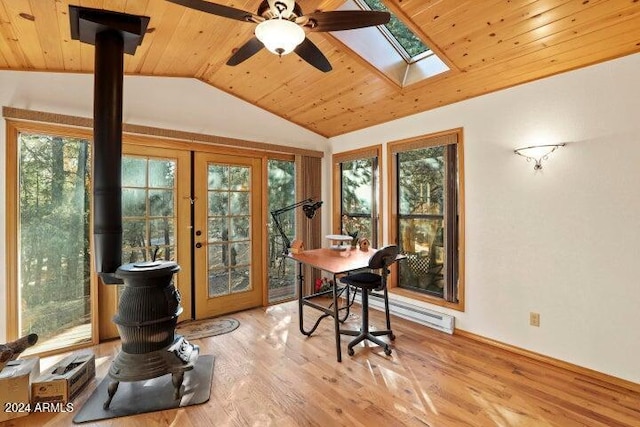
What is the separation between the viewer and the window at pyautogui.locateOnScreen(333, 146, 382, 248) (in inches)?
164

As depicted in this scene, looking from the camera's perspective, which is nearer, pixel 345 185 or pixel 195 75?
pixel 195 75

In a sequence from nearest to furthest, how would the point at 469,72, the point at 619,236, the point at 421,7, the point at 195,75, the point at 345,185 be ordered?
the point at 421,7 → the point at 619,236 → the point at 469,72 → the point at 195,75 → the point at 345,185

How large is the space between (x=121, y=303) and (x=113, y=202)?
0.69m

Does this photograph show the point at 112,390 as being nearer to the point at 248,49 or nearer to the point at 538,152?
the point at 248,49

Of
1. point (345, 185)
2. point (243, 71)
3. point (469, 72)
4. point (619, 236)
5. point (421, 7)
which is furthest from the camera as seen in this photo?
point (345, 185)

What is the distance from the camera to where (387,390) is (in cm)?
225

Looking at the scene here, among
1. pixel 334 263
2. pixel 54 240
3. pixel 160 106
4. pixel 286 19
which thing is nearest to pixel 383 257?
pixel 334 263

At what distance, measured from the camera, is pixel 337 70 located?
2986 millimetres

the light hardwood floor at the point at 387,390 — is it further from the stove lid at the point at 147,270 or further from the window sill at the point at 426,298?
the stove lid at the point at 147,270

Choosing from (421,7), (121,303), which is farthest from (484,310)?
(121,303)

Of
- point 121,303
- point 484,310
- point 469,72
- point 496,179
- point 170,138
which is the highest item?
point 469,72

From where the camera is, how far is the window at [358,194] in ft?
13.7

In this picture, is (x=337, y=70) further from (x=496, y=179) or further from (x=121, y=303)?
(x=121, y=303)

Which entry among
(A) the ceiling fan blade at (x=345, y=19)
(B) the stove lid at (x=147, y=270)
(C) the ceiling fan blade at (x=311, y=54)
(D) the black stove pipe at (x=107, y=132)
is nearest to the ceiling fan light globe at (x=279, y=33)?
(A) the ceiling fan blade at (x=345, y=19)
